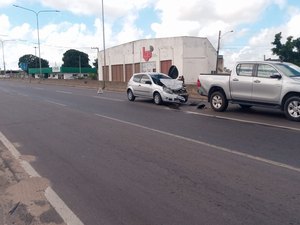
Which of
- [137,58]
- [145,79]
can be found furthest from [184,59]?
[145,79]

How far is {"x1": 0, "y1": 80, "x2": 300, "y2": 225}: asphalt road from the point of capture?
486 cm

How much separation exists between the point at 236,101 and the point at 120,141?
624 cm

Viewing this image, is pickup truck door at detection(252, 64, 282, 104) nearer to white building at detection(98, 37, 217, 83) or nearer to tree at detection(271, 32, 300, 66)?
white building at detection(98, 37, 217, 83)

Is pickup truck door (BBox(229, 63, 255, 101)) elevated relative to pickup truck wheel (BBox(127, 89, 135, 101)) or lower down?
elevated

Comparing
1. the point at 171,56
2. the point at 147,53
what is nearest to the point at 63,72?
the point at 147,53

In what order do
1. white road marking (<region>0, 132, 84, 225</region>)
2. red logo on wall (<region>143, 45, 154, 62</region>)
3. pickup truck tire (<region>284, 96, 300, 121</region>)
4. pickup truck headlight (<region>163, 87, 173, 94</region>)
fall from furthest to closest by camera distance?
red logo on wall (<region>143, 45, 154, 62</region>) < pickup truck headlight (<region>163, 87, 173, 94</region>) < pickup truck tire (<region>284, 96, 300, 121</region>) < white road marking (<region>0, 132, 84, 225</region>)

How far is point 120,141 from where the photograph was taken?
30.9 feet

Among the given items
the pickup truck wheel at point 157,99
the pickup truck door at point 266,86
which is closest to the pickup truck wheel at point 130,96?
the pickup truck wheel at point 157,99

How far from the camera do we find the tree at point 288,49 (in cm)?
6106

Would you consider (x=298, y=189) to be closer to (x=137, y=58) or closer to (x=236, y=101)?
(x=236, y=101)

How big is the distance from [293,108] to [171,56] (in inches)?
1786

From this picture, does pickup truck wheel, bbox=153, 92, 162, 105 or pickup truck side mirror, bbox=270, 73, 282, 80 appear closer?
pickup truck side mirror, bbox=270, 73, 282, 80

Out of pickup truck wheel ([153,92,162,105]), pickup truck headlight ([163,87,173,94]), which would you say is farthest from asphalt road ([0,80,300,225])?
pickup truck wheel ([153,92,162,105])

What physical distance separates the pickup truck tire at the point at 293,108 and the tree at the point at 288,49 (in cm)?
5166
